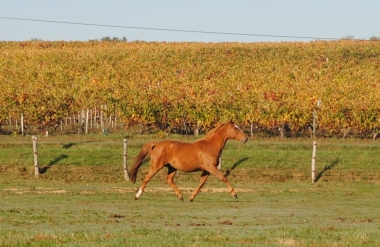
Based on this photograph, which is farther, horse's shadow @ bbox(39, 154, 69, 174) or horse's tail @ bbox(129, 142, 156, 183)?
horse's shadow @ bbox(39, 154, 69, 174)

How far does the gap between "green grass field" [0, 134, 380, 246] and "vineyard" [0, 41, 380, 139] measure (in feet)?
10.6

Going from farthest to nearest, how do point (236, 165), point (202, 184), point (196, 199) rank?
point (236, 165)
point (196, 199)
point (202, 184)

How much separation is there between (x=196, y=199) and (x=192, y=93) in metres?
24.9

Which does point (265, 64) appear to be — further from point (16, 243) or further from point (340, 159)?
point (16, 243)

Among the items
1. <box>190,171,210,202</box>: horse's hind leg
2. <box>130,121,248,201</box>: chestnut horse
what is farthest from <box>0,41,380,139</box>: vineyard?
<box>130,121,248,201</box>: chestnut horse

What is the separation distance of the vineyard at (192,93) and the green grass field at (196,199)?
10.6 ft

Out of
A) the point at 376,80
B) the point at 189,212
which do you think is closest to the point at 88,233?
the point at 189,212

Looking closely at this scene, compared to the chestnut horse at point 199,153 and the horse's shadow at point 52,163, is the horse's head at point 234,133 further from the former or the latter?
the horse's shadow at point 52,163

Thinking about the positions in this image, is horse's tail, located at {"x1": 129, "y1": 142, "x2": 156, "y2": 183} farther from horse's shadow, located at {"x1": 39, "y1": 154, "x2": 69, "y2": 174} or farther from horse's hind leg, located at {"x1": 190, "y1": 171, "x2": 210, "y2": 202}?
horse's shadow, located at {"x1": 39, "y1": 154, "x2": 69, "y2": 174}

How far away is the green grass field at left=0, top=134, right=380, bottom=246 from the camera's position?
13.4 m

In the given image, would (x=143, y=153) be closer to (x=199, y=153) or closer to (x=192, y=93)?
(x=199, y=153)

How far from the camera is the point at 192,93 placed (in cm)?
4750

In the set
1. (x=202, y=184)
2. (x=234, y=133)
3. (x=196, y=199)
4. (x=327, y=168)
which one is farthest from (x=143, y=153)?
(x=327, y=168)

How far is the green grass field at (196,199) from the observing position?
13.4 meters
